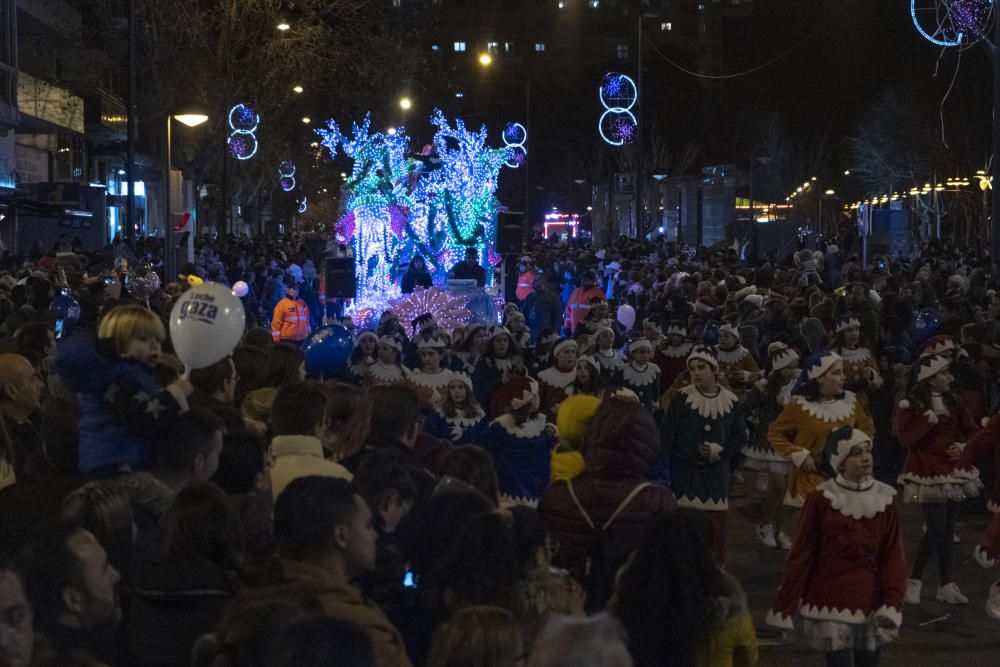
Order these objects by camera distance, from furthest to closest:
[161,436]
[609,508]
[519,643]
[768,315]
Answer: [768,315], [609,508], [161,436], [519,643]

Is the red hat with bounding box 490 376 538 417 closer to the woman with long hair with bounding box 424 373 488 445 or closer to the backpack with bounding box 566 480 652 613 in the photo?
the woman with long hair with bounding box 424 373 488 445

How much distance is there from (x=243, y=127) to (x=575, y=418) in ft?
86.3

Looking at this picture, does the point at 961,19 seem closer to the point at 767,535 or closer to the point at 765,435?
the point at 765,435

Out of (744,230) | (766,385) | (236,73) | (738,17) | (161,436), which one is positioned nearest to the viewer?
(161,436)

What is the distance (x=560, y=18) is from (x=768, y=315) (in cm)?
11907

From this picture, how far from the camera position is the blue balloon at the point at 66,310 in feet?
44.3

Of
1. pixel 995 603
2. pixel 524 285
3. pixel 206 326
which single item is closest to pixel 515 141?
pixel 524 285

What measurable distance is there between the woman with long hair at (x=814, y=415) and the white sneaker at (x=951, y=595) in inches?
42.3

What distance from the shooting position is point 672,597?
452cm

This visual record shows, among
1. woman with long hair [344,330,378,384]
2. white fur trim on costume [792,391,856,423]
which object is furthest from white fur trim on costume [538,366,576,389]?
white fur trim on costume [792,391,856,423]

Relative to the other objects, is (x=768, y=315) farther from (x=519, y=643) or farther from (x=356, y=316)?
(x=519, y=643)

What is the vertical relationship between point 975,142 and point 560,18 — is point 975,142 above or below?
below

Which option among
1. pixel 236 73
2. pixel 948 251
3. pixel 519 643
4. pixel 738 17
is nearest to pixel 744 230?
pixel 948 251

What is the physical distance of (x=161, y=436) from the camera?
552cm
